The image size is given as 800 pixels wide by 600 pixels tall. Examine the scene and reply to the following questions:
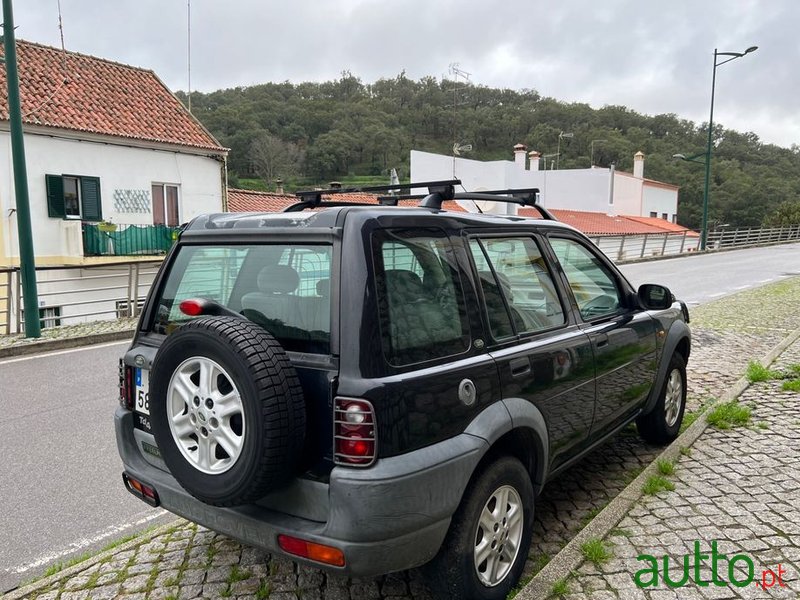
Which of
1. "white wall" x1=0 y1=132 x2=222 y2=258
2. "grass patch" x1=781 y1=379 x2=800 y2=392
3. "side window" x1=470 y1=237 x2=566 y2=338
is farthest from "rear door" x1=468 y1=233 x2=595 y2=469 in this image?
"white wall" x1=0 y1=132 x2=222 y2=258

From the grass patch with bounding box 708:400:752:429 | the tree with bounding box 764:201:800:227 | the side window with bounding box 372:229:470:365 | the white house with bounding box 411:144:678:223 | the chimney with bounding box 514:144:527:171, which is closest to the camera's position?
the side window with bounding box 372:229:470:365

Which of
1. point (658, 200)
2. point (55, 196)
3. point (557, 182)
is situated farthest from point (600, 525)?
point (658, 200)

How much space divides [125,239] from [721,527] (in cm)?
1961

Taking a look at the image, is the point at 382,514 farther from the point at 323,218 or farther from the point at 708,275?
the point at 708,275

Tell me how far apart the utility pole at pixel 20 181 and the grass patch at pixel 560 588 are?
31.7ft

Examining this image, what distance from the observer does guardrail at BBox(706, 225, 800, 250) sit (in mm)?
38125

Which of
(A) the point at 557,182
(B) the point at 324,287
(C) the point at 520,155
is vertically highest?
(C) the point at 520,155

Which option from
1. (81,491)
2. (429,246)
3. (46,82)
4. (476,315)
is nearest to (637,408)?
(476,315)

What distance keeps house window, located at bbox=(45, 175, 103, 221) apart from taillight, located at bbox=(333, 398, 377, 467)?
1895 cm

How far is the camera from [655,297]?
4.24m

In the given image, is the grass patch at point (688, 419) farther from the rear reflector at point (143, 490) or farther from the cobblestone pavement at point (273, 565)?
the rear reflector at point (143, 490)

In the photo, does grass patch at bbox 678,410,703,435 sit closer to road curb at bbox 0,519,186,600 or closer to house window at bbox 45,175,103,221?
road curb at bbox 0,519,186,600

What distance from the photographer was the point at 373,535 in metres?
2.28

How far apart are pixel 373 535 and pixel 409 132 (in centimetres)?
4246
